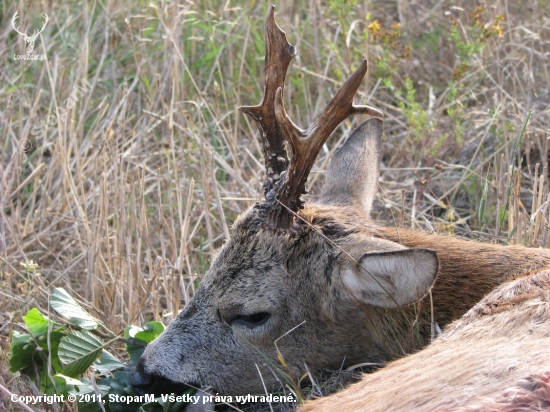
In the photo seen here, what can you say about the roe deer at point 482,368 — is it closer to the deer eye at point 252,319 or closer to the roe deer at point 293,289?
the roe deer at point 293,289

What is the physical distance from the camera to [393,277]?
134 inches

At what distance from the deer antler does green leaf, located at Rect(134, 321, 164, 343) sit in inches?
30.2

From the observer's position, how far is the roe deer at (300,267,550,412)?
244 cm

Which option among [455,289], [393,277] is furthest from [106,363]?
[455,289]

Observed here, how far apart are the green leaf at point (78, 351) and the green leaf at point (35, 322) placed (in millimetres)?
161

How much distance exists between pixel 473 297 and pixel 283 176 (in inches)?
35.1

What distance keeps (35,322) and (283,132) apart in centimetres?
145

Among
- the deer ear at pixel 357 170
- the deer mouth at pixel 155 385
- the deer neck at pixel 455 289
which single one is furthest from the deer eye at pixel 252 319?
the deer ear at pixel 357 170

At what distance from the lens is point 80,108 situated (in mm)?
6281

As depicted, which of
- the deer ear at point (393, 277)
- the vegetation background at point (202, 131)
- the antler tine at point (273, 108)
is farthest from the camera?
the vegetation background at point (202, 131)

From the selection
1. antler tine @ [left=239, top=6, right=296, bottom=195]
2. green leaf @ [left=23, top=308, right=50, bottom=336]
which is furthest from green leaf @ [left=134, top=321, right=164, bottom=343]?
antler tine @ [left=239, top=6, right=296, bottom=195]

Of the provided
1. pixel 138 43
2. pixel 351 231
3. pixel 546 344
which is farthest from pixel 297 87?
pixel 546 344

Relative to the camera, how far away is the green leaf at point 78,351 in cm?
392

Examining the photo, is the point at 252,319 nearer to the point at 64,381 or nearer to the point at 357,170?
the point at 64,381
